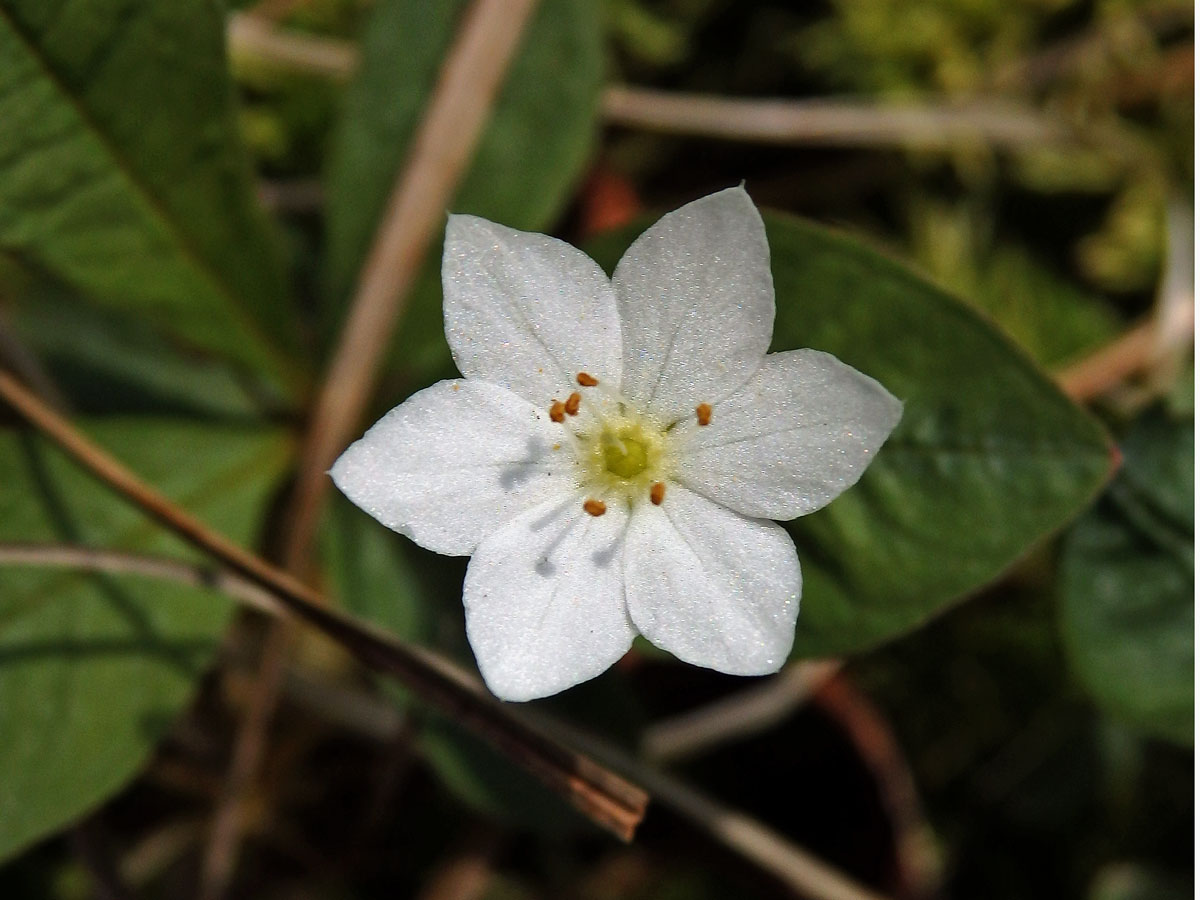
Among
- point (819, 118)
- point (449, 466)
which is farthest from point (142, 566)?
point (819, 118)

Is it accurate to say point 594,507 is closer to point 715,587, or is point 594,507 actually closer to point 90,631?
point 715,587

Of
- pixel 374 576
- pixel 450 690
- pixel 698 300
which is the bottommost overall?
pixel 374 576

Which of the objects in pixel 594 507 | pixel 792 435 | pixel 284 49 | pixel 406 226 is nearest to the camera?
pixel 792 435

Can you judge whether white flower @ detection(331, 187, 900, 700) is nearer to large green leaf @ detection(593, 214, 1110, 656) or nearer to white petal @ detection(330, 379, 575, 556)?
white petal @ detection(330, 379, 575, 556)

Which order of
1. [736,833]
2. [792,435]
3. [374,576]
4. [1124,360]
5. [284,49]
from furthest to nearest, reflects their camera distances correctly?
[284,49]
[1124,360]
[374,576]
[736,833]
[792,435]

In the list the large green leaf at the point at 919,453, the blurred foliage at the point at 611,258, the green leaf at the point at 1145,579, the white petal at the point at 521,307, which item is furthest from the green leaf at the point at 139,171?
the green leaf at the point at 1145,579

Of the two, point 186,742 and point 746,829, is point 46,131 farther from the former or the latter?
point 746,829

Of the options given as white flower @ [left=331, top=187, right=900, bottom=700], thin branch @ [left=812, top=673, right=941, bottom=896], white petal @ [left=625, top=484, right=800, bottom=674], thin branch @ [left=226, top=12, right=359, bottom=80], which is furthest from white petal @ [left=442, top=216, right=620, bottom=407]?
thin branch @ [left=226, top=12, right=359, bottom=80]

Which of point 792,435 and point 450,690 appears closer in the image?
point 792,435
